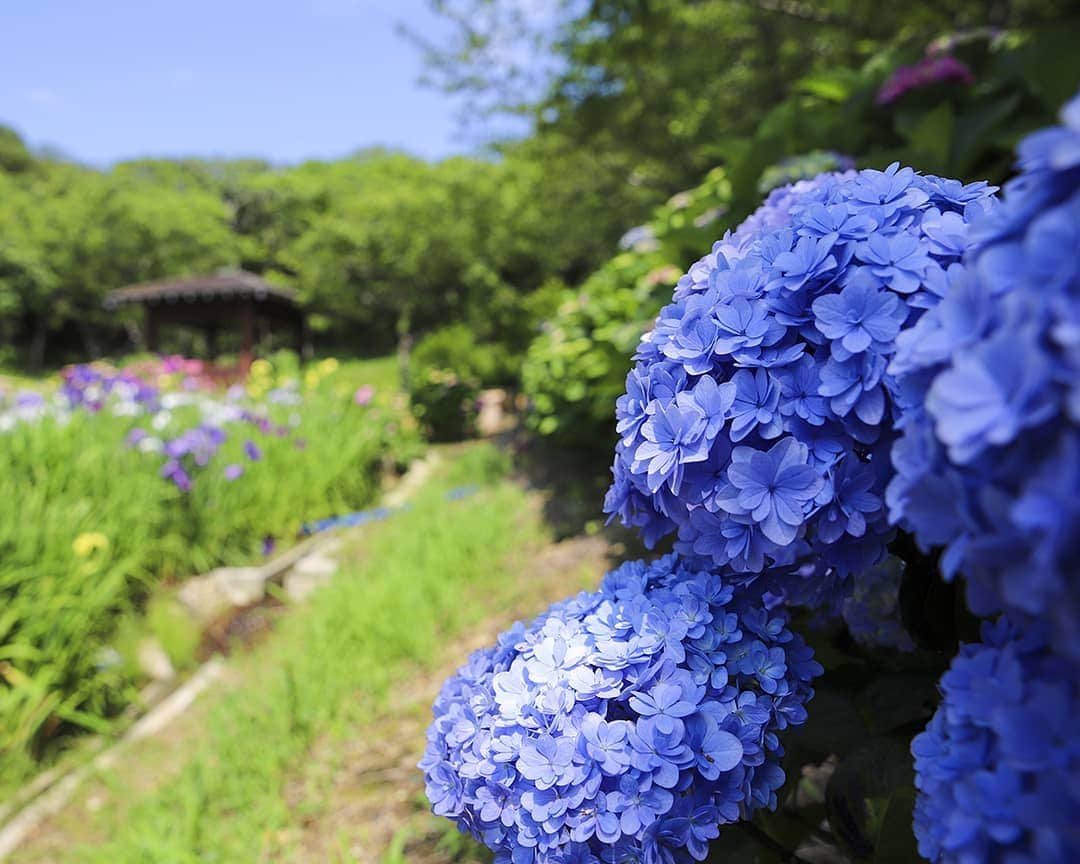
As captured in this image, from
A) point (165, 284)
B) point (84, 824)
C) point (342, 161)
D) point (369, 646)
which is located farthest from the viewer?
point (342, 161)

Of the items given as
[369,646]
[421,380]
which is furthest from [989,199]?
[421,380]

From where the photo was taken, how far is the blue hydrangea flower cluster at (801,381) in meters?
0.71

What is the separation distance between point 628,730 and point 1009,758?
358 mm

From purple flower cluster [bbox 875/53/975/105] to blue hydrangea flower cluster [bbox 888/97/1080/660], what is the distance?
2.73m

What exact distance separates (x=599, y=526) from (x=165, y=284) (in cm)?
2000

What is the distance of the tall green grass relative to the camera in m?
2.06

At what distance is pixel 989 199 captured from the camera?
829mm

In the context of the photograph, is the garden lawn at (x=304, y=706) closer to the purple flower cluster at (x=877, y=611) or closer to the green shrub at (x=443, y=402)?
the purple flower cluster at (x=877, y=611)

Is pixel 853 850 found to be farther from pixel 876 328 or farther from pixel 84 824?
pixel 84 824

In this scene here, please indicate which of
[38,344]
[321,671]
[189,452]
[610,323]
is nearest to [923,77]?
[610,323]

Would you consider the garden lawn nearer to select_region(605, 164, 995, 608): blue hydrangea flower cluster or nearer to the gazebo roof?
select_region(605, 164, 995, 608): blue hydrangea flower cluster

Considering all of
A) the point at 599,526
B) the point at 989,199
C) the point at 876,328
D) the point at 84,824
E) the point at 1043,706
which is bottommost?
the point at 84,824

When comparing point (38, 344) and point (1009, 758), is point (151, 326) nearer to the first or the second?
point (38, 344)

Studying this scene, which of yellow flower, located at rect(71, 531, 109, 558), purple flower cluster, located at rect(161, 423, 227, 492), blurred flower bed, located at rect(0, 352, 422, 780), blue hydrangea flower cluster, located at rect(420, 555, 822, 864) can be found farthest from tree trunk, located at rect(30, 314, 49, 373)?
blue hydrangea flower cluster, located at rect(420, 555, 822, 864)
